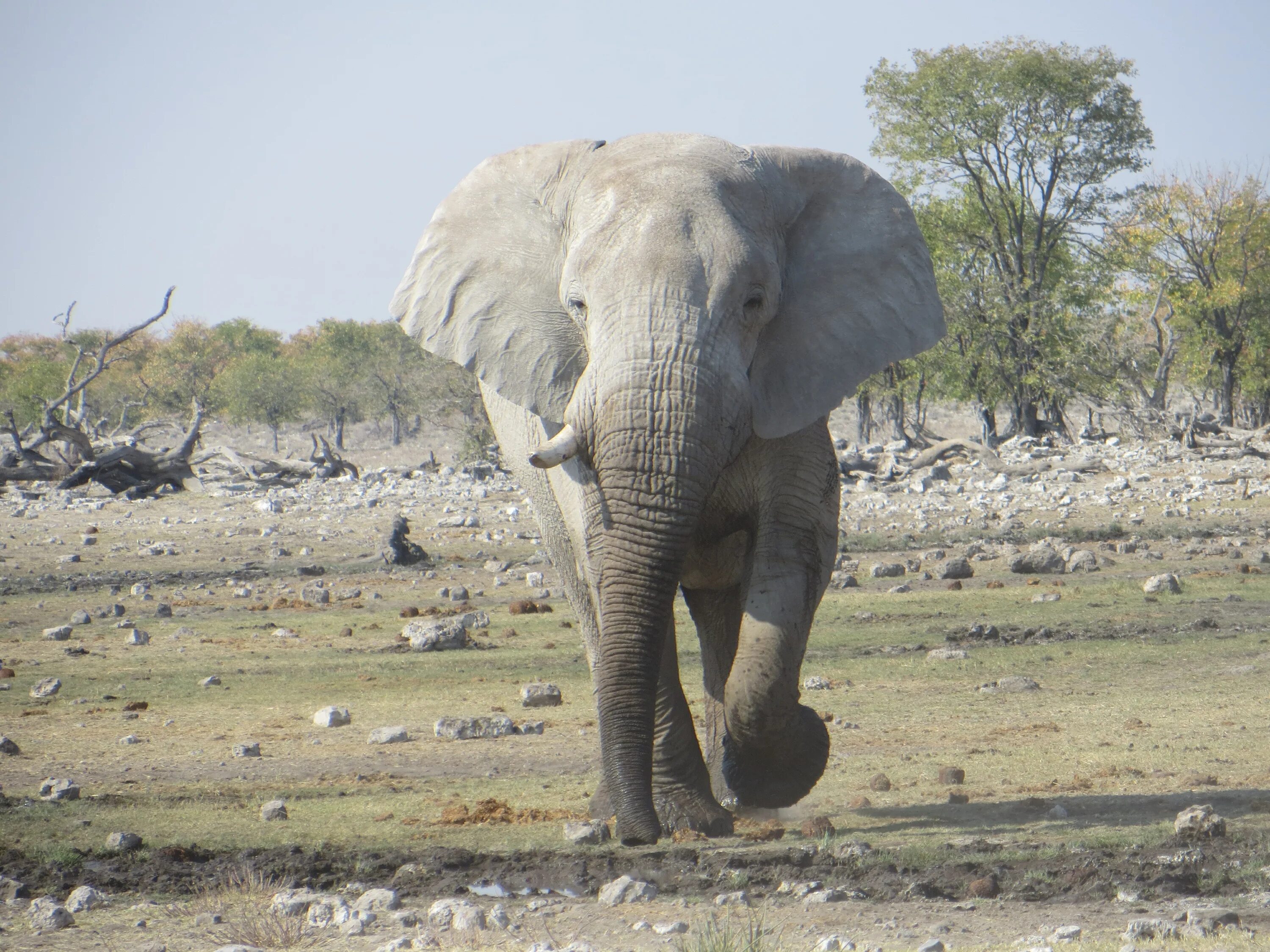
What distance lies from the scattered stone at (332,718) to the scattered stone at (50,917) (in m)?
3.91

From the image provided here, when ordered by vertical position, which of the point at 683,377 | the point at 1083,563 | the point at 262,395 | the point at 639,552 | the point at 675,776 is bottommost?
the point at 675,776

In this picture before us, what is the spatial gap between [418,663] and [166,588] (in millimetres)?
6113

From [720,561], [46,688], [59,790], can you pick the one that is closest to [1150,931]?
[720,561]

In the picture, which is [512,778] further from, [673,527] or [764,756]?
[673,527]

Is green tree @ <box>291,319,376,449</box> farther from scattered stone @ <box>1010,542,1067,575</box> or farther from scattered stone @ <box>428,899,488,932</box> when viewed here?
scattered stone @ <box>428,899,488,932</box>

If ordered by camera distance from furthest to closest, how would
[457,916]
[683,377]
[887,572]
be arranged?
1. [887,572]
2. [683,377]
3. [457,916]

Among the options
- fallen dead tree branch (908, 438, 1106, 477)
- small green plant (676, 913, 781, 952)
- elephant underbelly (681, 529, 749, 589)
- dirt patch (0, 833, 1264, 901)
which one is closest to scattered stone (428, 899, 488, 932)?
dirt patch (0, 833, 1264, 901)

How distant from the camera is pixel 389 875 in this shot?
5285 millimetres

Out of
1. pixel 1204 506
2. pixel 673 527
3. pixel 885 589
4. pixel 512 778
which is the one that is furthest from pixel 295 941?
pixel 1204 506

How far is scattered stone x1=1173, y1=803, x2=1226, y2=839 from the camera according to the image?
5.27 meters

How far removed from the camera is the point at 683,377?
5.36m

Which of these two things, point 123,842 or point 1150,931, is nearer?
point 1150,931

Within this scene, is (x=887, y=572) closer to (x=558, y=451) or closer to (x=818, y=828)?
(x=818, y=828)

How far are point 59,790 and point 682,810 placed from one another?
2.98 meters
